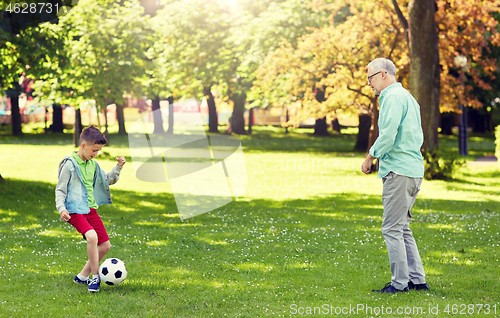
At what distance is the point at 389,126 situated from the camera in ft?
16.4

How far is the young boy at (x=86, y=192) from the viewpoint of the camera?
5371 millimetres

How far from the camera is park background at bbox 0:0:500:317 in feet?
18.3

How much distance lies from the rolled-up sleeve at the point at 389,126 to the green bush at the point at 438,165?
495 inches

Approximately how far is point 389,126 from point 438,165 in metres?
12.8

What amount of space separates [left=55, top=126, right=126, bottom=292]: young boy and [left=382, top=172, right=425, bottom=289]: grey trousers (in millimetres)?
2801

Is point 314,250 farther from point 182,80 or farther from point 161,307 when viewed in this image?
point 182,80

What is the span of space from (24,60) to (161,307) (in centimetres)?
1113

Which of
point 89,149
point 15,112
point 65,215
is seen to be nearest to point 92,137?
point 89,149

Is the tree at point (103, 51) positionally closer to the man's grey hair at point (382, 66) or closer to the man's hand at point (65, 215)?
the man's hand at point (65, 215)

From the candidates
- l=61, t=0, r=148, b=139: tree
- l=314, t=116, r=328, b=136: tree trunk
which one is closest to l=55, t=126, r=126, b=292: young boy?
l=61, t=0, r=148, b=139: tree

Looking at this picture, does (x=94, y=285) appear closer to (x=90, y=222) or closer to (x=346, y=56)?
(x=90, y=222)

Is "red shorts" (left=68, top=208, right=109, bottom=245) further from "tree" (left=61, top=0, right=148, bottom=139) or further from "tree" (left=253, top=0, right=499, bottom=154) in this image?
"tree" (left=61, top=0, right=148, bottom=139)

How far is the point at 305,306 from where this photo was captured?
512cm

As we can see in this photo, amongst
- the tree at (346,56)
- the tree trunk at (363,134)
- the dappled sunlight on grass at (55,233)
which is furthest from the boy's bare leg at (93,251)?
the tree trunk at (363,134)
